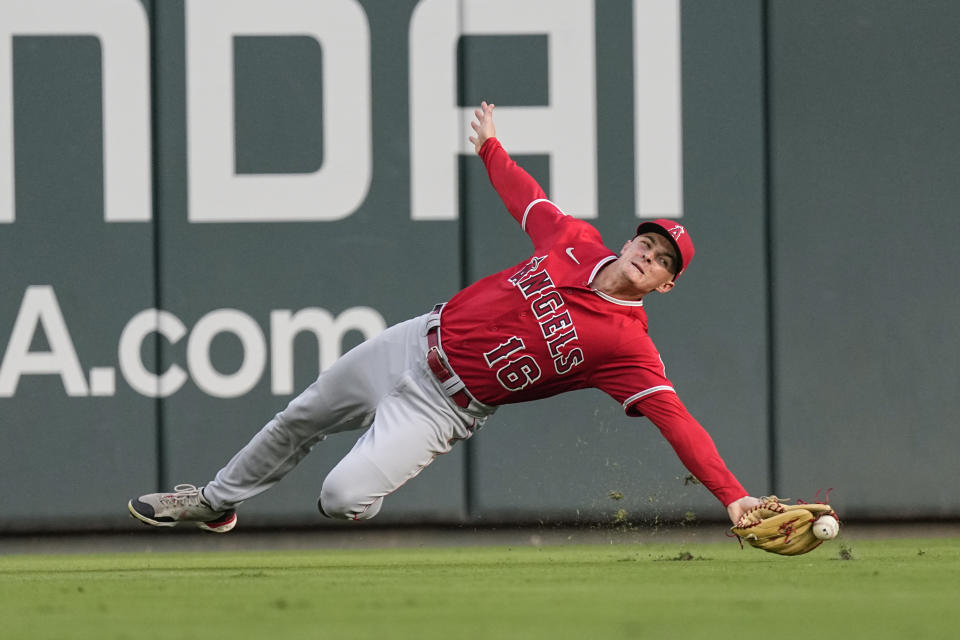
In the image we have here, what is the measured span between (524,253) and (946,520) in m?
2.37

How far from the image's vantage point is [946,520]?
636 centimetres

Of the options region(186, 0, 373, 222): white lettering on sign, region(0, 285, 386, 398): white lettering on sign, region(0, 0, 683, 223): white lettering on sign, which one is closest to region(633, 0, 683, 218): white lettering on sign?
region(0, 0, 683, 223): white lettering on sign

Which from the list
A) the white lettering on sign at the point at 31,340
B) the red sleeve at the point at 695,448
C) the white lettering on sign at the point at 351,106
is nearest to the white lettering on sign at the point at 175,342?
the white lettering on sign at the point at 31,340

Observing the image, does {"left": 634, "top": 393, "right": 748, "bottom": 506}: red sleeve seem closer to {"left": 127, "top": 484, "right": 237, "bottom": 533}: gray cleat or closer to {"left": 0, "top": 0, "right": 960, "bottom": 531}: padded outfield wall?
{"left": 127, "top": 484, "right": 237, "bottom": 533}: gray cleat

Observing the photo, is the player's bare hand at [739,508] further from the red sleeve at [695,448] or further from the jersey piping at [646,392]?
the jersey piping at [646,392]

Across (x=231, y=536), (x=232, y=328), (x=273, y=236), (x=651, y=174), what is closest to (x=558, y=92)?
(x=651, y=174)

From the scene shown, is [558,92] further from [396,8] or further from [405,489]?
[405,489]

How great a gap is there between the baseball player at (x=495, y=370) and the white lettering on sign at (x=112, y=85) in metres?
1.90

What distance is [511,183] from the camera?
4.76m

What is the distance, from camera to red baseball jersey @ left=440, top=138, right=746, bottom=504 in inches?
172

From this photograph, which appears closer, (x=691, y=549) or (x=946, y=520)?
(x=691, y=549)

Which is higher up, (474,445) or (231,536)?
(474,445)

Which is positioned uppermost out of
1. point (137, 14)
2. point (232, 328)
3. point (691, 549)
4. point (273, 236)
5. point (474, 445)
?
point (137, 14)

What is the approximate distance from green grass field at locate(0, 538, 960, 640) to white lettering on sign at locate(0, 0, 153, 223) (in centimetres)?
166
